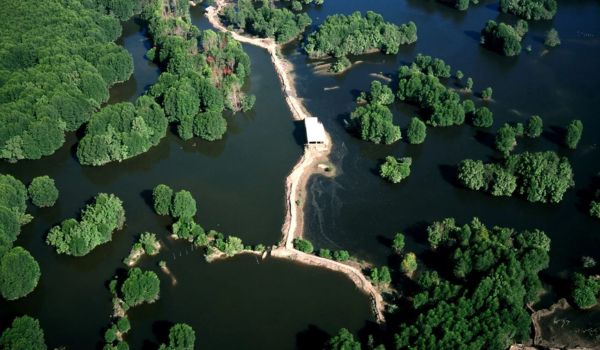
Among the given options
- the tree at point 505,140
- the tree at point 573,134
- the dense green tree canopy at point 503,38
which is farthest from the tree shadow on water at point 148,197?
the dense green tree canopy at point 503,38

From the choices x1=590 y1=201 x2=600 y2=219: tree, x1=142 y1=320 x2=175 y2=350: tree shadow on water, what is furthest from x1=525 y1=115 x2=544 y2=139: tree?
x1=142 y1=320 x2=175 y2=350: tree shadow on water

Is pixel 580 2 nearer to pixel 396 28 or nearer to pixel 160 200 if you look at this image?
pixel 396 28

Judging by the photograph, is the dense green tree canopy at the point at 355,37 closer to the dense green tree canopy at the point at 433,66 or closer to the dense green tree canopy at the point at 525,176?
the dense green tree canopy at the point at 433,66

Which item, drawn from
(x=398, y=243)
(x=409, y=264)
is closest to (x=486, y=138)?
(x=398, y=243)

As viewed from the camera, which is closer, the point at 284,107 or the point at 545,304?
the point at 545,304

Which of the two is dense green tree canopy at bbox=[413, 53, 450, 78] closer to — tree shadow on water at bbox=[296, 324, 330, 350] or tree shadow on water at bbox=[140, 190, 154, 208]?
tree shadow on water at bbox=[140, 190, 154, 208]

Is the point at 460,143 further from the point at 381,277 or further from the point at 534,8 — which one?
the point at 534,8

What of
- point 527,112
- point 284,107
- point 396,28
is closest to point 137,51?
point 284,107
